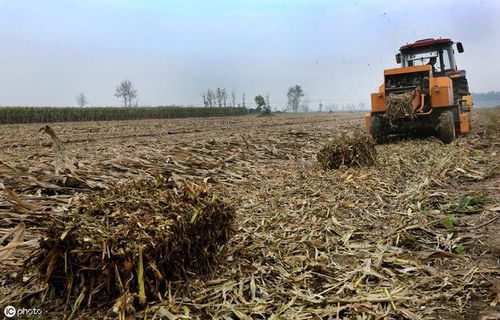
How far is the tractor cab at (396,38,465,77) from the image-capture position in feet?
41.7

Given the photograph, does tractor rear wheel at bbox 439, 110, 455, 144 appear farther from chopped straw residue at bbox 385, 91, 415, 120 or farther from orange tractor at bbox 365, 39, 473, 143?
chopped straw residue at bbox 385, 91, 415, 120

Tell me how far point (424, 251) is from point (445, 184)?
268 centimetres

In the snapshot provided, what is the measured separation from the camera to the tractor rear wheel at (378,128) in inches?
441

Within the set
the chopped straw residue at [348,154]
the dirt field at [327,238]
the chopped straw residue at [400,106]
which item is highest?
the chopped straw residue at [400,106]

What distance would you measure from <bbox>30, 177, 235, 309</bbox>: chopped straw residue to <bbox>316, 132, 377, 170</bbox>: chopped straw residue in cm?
484

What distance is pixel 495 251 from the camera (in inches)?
132

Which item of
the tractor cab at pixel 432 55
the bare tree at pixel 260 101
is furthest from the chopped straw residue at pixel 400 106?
the bare tree at pixel 260 101

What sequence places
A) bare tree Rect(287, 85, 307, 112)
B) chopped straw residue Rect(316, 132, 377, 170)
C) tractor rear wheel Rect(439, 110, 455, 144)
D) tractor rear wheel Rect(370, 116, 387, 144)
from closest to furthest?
1. chopped straw residue Rect(316, 132, 377, 170)
2. tractor rear wheel Rect(439, 110, 455, 144)
3. tractor rear wheel Rect(370, 116, 387, 144)
4. bare tree Rect(287, 85, 307, 112)

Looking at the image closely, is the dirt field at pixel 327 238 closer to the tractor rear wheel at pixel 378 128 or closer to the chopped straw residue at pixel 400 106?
the chopped straw residue at pixel 400 106

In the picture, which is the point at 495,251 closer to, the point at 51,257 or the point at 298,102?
the point at 51,257

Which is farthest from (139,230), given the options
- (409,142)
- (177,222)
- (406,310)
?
(409,142)

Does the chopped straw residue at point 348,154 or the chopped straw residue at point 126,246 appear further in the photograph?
the chopped straw residue at point 348,154

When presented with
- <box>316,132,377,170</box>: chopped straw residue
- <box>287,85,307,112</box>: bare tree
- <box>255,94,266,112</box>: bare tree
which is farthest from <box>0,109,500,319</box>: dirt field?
<box>287,85,307,112</box>: bare tree

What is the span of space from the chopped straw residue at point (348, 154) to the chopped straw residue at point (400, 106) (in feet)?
10.2
